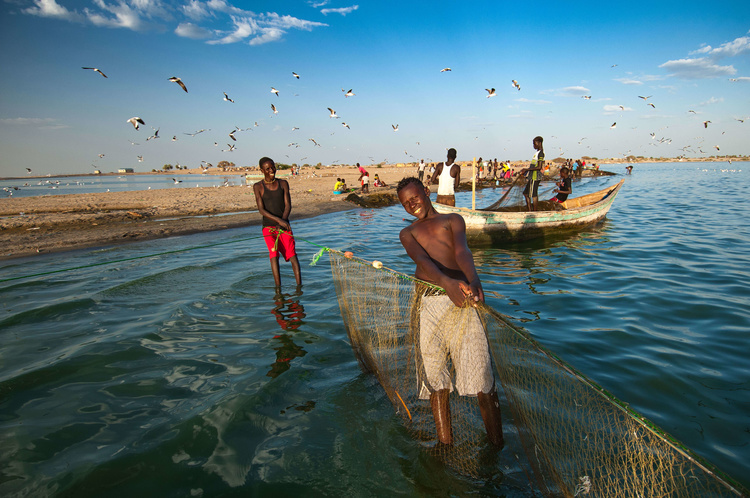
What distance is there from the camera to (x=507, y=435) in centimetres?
329

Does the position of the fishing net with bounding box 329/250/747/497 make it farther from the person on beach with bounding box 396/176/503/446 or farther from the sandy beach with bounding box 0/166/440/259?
the sandy beach with bounding box 0/166/440/259

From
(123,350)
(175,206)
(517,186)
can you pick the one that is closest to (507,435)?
(123,350)

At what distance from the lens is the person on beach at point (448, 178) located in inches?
418

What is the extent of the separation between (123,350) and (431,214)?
437 centimetres

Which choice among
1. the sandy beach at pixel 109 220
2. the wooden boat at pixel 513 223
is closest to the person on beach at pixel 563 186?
the wooden boat at pixel 513 223

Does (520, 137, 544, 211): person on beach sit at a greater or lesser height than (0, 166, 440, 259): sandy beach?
greater

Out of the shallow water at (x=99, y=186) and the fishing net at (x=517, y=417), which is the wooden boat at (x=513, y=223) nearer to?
the fishing net at (x=517, y=417)

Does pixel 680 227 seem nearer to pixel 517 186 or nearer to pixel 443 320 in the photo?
pixel 517 186

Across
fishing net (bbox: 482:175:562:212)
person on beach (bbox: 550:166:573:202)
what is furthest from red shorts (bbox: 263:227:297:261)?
person on beach (bbox: 550:166:573:202)

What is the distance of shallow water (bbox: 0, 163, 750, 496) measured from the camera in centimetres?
290

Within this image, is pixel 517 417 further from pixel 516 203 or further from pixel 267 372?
pixel 516 203

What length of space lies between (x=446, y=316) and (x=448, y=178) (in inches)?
349

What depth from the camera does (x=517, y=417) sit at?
2836mm

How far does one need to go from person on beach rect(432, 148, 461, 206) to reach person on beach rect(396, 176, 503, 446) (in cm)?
808
